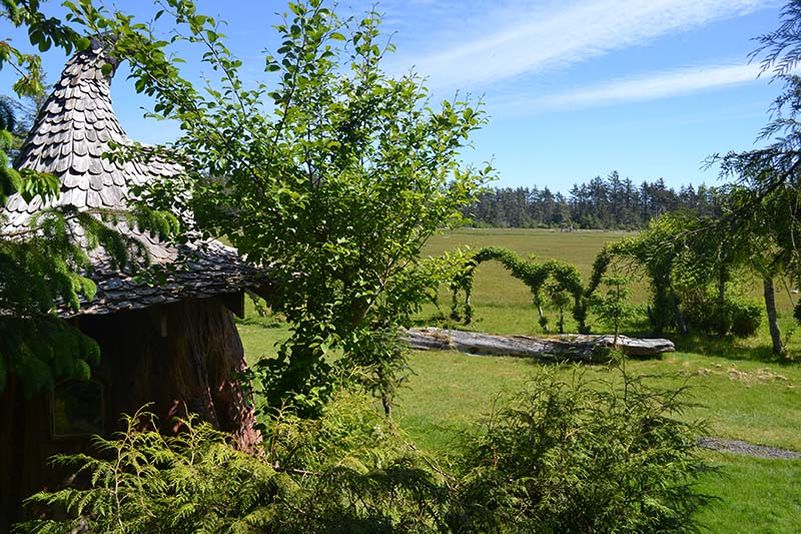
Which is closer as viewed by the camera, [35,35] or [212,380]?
[35,35]

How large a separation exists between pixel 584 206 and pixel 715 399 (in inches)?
4957

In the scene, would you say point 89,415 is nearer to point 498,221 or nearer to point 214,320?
point 214,320

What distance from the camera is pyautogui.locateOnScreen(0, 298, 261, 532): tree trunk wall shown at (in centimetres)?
748

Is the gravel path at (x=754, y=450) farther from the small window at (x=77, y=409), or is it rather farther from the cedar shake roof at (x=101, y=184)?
the small window at (x=77, y=409)

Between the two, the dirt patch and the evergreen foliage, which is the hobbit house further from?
the dirt patch

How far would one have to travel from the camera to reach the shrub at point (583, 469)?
395cm

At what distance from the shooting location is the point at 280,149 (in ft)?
23.0

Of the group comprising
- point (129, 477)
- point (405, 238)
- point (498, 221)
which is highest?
point (498, 221)

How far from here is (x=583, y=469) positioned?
422 cm

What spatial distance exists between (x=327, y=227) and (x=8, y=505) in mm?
4968

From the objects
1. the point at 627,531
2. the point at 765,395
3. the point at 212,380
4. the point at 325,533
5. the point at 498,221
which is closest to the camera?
the point at 325,533

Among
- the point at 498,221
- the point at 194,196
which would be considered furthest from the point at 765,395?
the point at 498,221

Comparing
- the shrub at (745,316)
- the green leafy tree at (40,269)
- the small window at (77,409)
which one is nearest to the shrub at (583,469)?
the green leafy tree at (40,269)

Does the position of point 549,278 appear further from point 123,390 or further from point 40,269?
point 40,269
